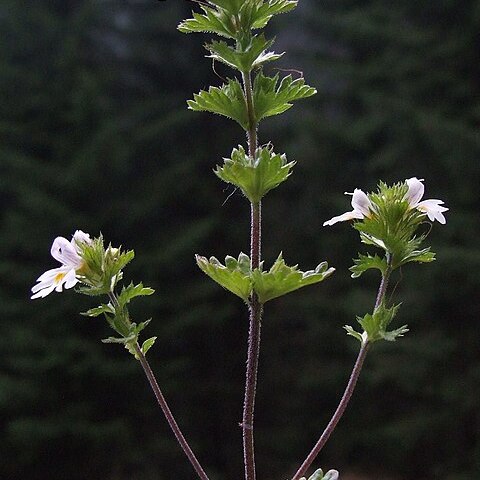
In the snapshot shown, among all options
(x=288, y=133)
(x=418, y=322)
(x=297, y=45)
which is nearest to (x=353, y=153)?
(x=288, y=133)

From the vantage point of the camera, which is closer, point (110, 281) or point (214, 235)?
point (110, 281)

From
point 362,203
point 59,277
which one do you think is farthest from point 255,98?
point 59,277

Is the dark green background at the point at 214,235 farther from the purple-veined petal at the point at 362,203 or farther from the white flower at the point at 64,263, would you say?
the purple-veined petal at the point at 362,203

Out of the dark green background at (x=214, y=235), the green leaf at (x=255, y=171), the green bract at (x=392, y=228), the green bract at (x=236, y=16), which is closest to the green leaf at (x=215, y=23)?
the green bract at (x=236, y=16)

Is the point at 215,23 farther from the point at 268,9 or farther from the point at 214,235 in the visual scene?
the point at 214,235

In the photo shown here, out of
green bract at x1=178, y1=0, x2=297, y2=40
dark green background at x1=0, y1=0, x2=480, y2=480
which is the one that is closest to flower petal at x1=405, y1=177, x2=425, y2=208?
green bract at x1=178, y1=0, x2=297, y2=40

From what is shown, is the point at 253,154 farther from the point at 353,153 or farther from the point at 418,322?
the point at 353,153
